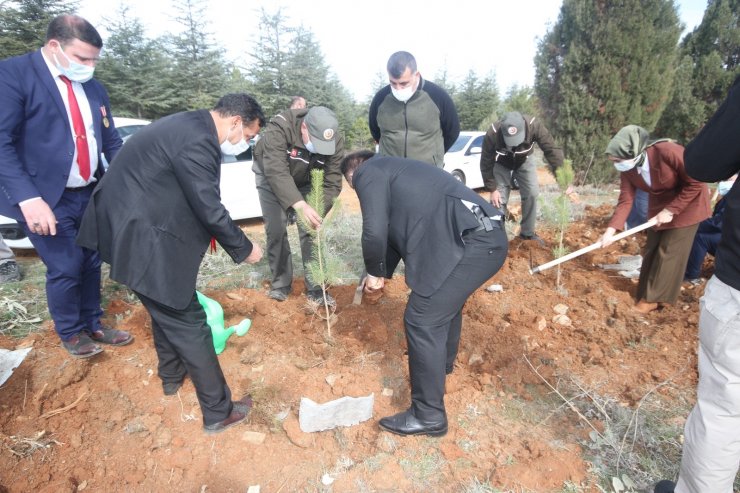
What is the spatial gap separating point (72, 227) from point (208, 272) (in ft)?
6.11

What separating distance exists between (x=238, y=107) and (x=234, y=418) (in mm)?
1683

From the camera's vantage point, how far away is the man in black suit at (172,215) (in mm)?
1893

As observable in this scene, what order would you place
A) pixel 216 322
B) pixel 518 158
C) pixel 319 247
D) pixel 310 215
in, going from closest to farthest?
pixel 216 322 → pixel 319 247 → pixel 310 215 → pixel 518 158

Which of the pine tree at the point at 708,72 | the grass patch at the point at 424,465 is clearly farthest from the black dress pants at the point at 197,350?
the pine tree at the point at 708,72

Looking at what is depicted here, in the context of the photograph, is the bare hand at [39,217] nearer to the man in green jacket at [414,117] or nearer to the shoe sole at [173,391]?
the shoe sole at [173,391]

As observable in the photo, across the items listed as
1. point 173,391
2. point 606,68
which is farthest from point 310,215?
point 606,68

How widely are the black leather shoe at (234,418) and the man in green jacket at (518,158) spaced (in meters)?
3.81

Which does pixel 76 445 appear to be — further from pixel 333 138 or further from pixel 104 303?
pixel 333 138

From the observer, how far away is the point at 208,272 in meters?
4.43

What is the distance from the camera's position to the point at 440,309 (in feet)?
6.63

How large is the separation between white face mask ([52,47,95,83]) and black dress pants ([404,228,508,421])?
2.38 m

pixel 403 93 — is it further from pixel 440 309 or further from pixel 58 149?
pixel 58 149

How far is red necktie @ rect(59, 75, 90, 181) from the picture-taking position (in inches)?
100.0

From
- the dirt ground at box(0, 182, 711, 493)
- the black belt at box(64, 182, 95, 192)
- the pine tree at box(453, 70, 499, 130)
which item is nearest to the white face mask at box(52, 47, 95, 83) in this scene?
the black belt at box(64, 182, 95, 192)
